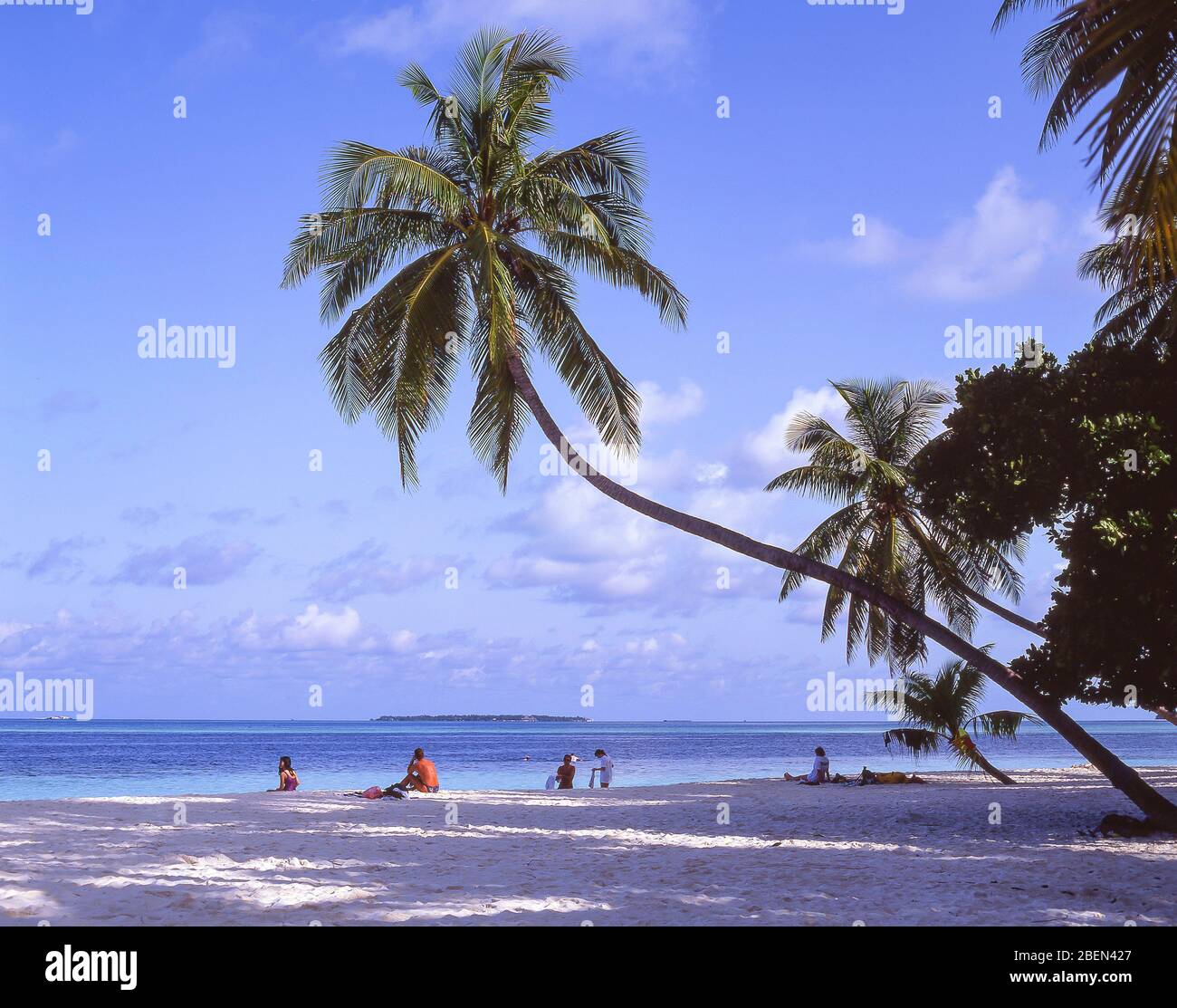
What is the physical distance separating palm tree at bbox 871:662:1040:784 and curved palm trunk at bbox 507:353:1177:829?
8.82 meters

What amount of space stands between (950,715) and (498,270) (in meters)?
15.5

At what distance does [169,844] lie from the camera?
10844 mm

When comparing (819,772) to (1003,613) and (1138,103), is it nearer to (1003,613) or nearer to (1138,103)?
(1003,613)

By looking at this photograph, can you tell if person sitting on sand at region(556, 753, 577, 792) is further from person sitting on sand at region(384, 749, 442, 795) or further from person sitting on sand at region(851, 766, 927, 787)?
person sitting on sand at region(851, 766, 927, 787)

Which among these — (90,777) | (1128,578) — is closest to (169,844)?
(1128,578)

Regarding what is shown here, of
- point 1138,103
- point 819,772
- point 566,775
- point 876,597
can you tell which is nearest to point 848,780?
point 819,772

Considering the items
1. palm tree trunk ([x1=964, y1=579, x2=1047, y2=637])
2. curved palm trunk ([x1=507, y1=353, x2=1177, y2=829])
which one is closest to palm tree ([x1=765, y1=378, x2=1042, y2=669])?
palm tree trunk ([x1=964, y1=579, x2=1047, y2=637])

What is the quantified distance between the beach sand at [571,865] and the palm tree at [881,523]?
5346 millimetres

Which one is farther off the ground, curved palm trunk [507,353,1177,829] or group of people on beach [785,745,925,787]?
curved palm trunk [507,353,1177,829]

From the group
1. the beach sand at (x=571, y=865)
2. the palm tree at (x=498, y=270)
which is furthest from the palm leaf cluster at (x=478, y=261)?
the beach sand at (x=571, y=865)

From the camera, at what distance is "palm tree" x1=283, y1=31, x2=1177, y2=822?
1406 cm

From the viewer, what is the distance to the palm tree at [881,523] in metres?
20.5
